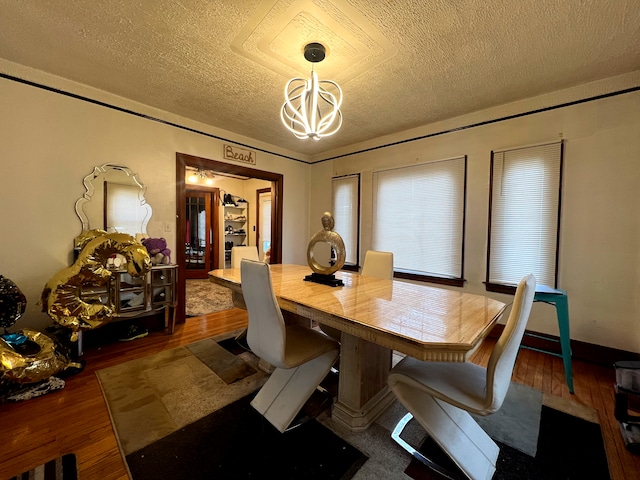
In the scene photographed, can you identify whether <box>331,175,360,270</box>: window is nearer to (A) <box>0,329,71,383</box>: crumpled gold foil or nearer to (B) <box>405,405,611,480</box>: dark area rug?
(B) <box>405,405,611,480</box>: dark area rug

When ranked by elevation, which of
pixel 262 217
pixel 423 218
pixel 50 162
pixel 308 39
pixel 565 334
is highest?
pixel 308 39

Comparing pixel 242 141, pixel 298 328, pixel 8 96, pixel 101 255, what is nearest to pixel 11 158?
pixel 8 96

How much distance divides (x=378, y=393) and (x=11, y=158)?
138 inches

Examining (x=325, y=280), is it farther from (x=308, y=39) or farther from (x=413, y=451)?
(x=308, y=39)

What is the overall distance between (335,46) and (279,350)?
6.77ft

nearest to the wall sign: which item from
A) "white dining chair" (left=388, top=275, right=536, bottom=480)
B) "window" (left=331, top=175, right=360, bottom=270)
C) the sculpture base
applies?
"window" (left=331, top=175, right=360, bottom=270)

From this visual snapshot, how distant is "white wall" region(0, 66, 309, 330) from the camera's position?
2205 mm

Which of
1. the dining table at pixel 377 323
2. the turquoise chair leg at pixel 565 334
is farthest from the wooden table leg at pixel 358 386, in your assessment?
the turquoise chair leg at pixel 565 334

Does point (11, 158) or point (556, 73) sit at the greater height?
point (556, 73)

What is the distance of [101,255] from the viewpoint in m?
2.30

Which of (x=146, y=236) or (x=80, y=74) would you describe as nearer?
(x=80, y=74)

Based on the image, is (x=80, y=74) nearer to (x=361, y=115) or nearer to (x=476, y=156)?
(x=361, y=115)

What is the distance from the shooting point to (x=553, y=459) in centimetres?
135

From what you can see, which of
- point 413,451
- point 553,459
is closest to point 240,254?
point 413,451
